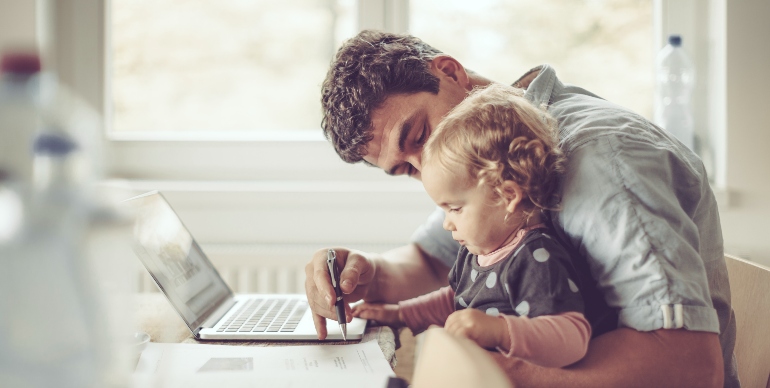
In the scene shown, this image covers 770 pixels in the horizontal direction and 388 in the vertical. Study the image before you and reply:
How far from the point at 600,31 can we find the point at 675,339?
5.56 feet

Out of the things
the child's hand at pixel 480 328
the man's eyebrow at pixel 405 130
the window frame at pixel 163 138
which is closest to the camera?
the child's hand at pixel 480 328

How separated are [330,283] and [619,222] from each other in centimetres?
49

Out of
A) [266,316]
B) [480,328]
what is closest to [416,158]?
[266,316]

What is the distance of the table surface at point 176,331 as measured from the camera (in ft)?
3.39

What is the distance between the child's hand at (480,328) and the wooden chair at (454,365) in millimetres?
213

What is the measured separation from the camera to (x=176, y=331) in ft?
3.69

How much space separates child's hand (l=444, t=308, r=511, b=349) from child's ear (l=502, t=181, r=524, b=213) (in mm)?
199

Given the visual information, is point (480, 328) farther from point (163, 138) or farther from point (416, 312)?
point (163, 138)

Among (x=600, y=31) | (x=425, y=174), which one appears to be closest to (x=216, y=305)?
(x=425, y=174)

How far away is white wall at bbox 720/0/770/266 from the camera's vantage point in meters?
2.04

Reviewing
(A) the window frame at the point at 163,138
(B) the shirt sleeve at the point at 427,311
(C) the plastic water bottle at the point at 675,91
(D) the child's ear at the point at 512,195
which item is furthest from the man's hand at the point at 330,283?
(C) the plastic water bottle at the point at 675,91

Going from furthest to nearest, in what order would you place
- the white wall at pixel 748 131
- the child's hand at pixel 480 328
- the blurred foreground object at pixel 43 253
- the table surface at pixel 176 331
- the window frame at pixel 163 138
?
the window frame at pixel 163 138
the white wall at pixel 748 131
the table surface at pixel 176 331
the child's hand at pixel 480 328
the blurred foreground object at pixel 43 253

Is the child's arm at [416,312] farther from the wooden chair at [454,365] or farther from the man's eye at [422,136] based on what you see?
the wooden chair at [454,365]

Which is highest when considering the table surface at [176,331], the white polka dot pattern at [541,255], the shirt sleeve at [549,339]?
the white polka dot pattern at [541,255]
